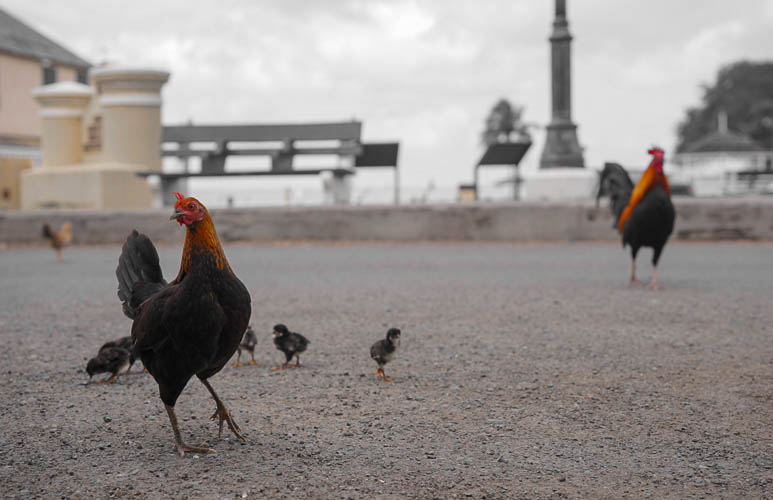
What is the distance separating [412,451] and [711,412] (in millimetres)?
1866

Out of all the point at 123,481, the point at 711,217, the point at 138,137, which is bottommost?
the point at 123,481

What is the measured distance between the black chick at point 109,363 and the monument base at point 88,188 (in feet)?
50.4

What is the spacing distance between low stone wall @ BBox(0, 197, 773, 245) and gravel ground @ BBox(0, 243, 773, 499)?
6.69 metres

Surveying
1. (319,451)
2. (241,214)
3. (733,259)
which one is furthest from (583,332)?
(241,214)

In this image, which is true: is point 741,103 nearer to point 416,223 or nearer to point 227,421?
point 416,223

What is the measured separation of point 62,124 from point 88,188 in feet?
9.63

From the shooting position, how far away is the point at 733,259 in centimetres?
1252

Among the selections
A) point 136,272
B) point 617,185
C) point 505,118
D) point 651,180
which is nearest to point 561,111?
point 617,185

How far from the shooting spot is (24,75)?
40.2m

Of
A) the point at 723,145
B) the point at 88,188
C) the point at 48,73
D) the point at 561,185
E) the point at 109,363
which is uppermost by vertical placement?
the point at 48,73

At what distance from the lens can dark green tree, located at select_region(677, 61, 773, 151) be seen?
7275cm

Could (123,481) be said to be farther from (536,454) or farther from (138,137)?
(138,137)

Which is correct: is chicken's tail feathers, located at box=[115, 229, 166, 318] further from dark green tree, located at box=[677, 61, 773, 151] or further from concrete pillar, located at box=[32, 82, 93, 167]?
dark green tree, located at box=[677, 61, 773, 151]

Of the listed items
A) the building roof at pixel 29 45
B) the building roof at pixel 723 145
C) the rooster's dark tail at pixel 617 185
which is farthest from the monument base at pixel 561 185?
the building roof at pixel 723 145
